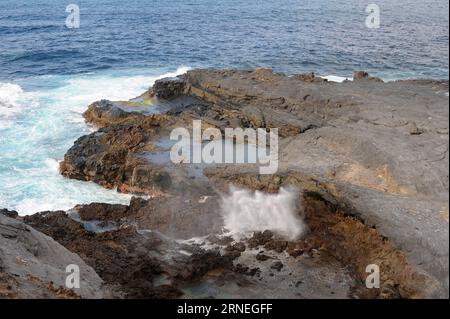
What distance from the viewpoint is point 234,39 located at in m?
37.5

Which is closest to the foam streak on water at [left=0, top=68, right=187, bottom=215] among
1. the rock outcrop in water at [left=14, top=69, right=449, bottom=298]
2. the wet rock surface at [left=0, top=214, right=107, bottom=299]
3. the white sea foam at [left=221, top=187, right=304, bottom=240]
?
the rock outcrop in water at [left=14, top=69, right=449, bottom=298]

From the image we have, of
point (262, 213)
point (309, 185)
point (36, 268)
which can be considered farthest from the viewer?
point (262, 213)

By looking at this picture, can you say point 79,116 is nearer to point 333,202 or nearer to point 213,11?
point 333,202

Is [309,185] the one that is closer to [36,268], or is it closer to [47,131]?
[36,268]

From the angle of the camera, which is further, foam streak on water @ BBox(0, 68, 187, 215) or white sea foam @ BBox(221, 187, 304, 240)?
foam streak on water @ BBox(0, 68, 187, 215)

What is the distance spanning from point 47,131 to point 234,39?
819 inches

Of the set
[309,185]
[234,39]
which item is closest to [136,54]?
[234,39]

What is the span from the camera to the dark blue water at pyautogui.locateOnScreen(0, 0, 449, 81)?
30203 mm

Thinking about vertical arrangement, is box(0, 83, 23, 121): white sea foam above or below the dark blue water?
below

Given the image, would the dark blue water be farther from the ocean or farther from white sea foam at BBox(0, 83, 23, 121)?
white sea foam at BBox(0, 83, 23, 121)

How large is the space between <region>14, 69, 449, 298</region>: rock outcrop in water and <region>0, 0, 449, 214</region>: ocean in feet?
6.03

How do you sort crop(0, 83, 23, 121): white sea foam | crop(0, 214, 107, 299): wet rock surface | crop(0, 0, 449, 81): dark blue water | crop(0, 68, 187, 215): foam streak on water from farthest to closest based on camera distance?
crop(0, 0, 449, 81): dark blue water
crop(0, 83, 23, 121): white sea foam
crop(0, 68, 187, 215): foam streak on water
crop(0, 214, 107, 299): wet rock surface
